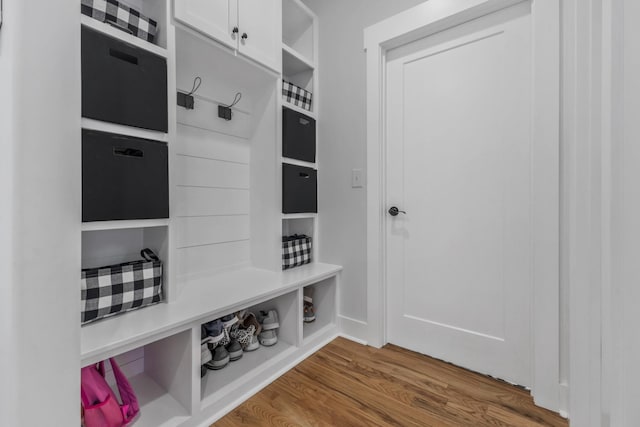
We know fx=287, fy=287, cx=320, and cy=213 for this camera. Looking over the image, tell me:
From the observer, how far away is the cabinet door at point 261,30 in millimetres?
1499

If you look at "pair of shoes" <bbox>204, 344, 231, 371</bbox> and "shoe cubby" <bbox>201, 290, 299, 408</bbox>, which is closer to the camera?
"shoe cubby" <bbox>201, 290, 299, 408</bbox>

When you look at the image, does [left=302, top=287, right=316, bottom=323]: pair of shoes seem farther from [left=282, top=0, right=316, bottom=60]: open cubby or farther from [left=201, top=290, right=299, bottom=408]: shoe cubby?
[left=282, top=0, right=316, bottom=60]: open cubby

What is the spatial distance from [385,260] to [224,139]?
4.11ft

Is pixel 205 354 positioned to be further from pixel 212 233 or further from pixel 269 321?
pixel 212 233

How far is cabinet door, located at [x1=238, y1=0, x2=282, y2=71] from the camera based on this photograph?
1499 millimetres

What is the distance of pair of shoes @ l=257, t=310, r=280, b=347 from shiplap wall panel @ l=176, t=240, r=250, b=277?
379 mm

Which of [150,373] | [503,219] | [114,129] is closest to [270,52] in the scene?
[114,129]

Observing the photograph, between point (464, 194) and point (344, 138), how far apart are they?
0.83 metres

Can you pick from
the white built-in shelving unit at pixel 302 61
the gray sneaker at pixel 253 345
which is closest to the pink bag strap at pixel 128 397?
the gray sneaker at pixel 253 345

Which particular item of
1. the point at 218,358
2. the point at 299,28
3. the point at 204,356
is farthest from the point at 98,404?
the point at 299,28

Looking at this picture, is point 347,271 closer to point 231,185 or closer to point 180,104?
point 231,185

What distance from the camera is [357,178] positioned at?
73.2 inches

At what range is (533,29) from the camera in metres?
1.31

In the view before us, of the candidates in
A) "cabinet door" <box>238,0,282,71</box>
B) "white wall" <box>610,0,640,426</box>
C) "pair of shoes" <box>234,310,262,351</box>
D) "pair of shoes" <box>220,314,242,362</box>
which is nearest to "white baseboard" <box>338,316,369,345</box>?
"pair of shoes" <box>234,310,262,351</box>
